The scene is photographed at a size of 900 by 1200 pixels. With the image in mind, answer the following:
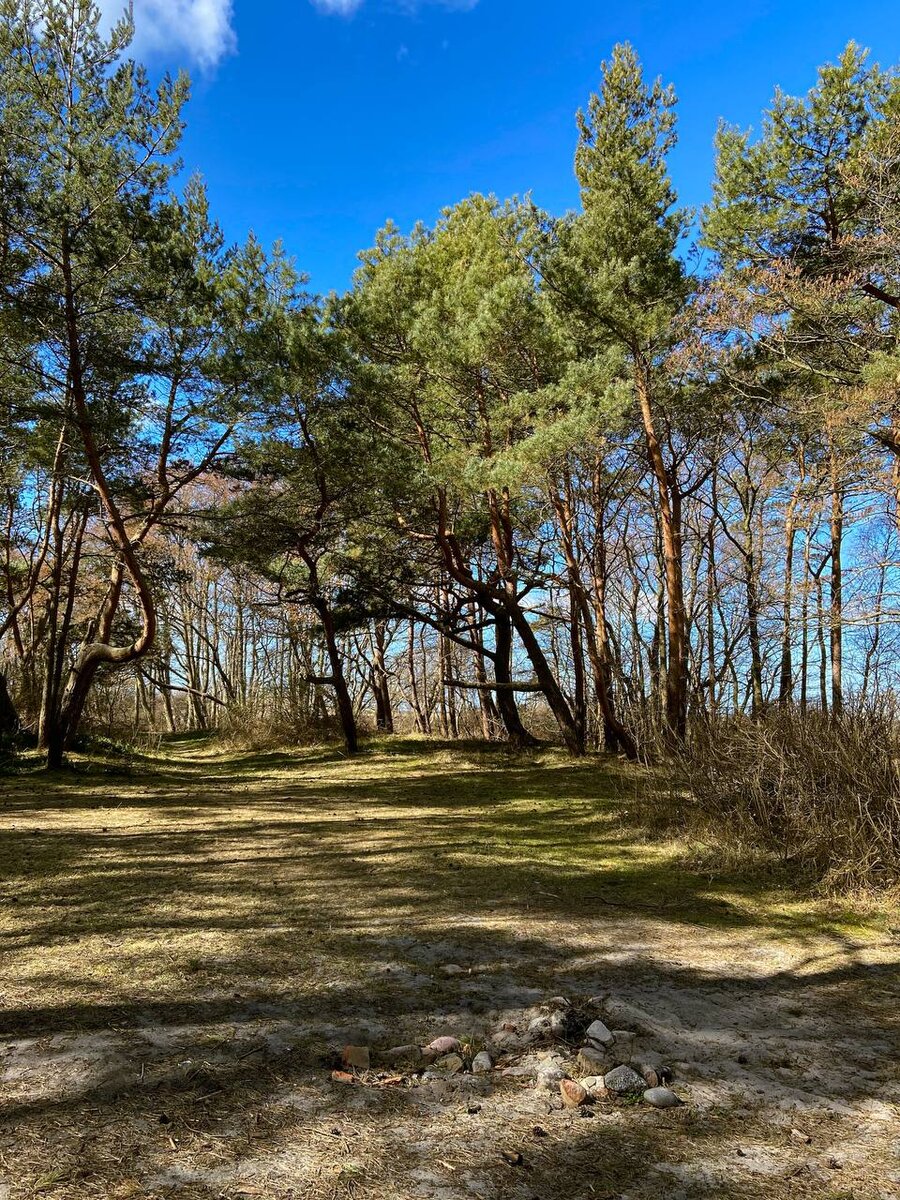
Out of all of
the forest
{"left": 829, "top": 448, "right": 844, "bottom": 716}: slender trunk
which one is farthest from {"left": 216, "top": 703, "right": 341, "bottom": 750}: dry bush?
{"left": 829, "top": 448, "right": 844, "bottom": 716}: slender trunk

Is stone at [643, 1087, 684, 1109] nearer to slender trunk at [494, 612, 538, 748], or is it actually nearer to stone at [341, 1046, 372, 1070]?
stone at [341, 1046, 372, 1070]

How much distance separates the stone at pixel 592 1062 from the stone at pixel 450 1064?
0.38 m

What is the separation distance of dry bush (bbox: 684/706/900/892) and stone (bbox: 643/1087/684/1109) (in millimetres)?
3031

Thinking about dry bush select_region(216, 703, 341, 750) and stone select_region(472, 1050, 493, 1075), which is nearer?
stone select_region(472, 1050, 493, 1075)

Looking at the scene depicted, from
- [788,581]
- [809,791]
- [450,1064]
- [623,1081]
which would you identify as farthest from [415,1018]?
[788,581]

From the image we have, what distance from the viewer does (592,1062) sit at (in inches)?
84.7

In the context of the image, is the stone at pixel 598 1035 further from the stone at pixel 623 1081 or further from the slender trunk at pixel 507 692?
the slender trunk at pixel 507 692

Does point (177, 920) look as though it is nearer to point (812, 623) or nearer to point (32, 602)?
point (812, 623)

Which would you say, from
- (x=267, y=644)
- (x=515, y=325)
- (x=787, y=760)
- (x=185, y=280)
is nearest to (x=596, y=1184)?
(x=787, y=760)

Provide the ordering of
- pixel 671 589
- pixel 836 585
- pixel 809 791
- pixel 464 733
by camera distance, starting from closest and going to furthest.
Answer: pixel 809 791 < pixel 671 589 < pixel 836 585 < pixel 464 733

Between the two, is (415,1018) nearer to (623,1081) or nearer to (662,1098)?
(623,1081)

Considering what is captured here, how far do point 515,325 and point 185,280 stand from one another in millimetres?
3976

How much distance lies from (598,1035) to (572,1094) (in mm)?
333

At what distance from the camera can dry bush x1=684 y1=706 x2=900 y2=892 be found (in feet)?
14.3
